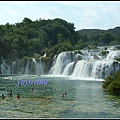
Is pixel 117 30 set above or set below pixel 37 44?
above

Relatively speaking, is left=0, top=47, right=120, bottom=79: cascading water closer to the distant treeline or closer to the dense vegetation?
the distant treeline

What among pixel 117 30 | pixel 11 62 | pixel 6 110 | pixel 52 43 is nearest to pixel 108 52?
pixel 11 62

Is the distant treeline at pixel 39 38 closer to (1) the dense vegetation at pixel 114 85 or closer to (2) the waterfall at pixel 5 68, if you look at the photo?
(2) the waterfall at pixel 5 68

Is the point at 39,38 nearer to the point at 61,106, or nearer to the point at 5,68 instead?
the point at 5,68

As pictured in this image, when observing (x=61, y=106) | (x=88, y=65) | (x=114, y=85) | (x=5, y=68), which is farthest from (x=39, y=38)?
(x=61, y=106)

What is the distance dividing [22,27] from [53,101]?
63884 mm

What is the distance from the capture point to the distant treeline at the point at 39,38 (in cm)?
6569

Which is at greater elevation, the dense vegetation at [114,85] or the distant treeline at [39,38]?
the distant treeline at [39,38]

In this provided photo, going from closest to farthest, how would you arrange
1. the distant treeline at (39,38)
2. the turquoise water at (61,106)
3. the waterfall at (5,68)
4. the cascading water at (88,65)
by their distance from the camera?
the turquoise water at (61,106) < the cascading water at (88,65) < the waterfall at (5,68) < the distant treeline at (39,38)

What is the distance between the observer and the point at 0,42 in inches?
2457

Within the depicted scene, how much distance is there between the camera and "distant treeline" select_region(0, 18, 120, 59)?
6569 cm

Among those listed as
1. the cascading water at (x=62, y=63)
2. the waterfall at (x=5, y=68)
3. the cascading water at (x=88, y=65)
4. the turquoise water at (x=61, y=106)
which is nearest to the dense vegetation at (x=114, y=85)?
the turquoise water at (x=61, y=106)

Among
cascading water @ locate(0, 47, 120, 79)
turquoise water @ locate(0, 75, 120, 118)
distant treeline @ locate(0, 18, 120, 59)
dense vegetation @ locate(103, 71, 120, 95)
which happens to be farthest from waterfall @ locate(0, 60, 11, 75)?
turquoise water @ locate(0, 75, 120, 118)

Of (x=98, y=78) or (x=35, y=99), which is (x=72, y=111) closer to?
(x=35, y=99)
